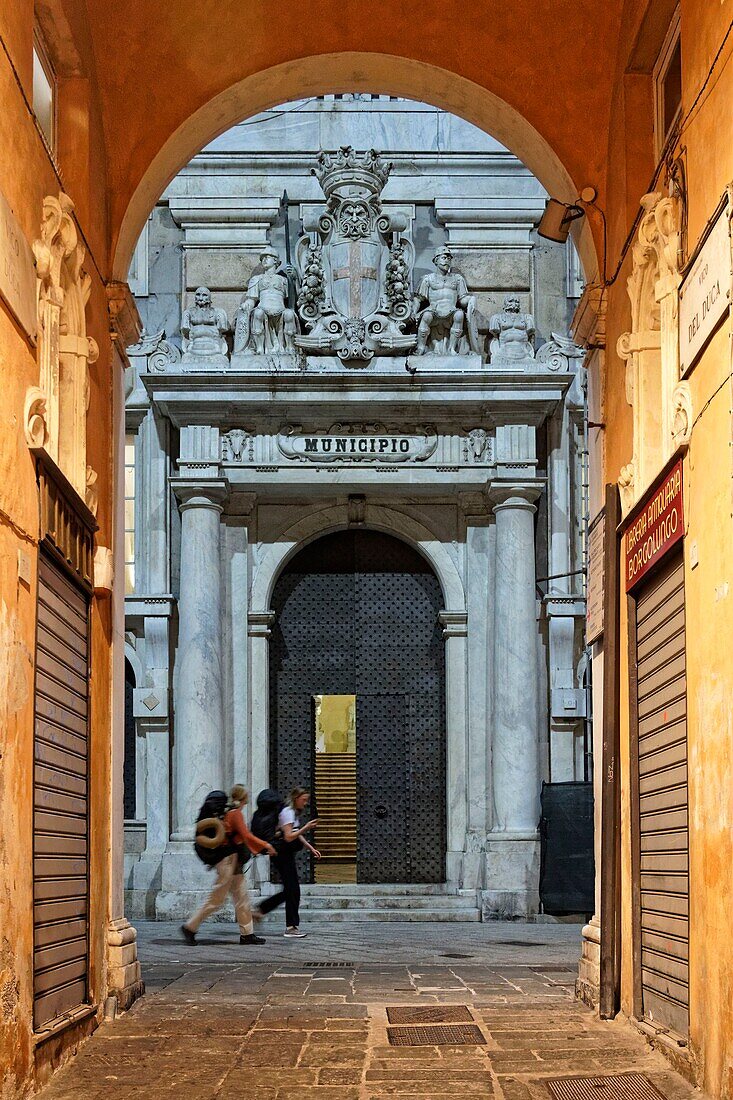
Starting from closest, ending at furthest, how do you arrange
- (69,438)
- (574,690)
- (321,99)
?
(69,438)
(574,690)
(321,99)

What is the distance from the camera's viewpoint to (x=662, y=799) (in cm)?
741

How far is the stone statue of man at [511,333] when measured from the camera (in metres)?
17.0

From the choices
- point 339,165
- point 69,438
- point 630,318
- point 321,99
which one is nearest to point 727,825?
point 630,318

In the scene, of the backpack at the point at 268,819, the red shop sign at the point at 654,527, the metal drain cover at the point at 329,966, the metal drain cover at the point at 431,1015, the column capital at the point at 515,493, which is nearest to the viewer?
the red shop sign at the point at 654,527

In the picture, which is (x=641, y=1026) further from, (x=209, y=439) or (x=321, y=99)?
(x=321, y=99)

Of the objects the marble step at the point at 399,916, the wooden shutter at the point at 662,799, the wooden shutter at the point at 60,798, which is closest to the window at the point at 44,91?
the wooden shutter at the point at 60,798

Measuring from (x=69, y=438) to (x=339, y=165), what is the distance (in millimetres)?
9612

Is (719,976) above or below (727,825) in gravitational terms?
below

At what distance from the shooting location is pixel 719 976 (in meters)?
5.74

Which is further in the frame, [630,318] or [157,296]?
[157,296]

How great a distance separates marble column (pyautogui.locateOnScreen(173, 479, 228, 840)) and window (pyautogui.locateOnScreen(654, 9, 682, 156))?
899cm

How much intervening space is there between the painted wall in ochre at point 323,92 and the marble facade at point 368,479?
6652 millimetres

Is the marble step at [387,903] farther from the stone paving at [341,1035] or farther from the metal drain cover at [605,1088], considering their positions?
the metal drain cover at [605,1088]

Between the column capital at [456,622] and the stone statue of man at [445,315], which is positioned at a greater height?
the stone statue of man at [445,315]
